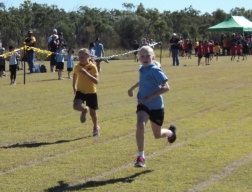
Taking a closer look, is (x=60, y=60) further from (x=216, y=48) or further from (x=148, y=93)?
(x=216, y=48)

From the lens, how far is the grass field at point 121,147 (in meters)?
7.78

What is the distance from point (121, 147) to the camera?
10078 millimetres

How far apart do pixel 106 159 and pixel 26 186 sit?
71.4 inches

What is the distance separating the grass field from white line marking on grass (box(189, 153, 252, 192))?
0.04ft

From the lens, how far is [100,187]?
754cm

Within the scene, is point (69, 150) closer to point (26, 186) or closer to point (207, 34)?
point (26, 186)

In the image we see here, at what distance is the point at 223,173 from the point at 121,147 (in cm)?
231

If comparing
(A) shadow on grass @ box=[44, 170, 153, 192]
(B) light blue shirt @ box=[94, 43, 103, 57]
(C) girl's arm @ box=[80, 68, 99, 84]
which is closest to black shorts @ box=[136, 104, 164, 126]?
(A) shadow on grass @ box=[44, 170, 153, 192]

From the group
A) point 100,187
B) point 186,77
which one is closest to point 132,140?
point 100,187

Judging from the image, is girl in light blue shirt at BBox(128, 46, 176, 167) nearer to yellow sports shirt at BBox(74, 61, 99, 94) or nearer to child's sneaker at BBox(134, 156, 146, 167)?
child's sneaker at BBox(134, 156, 146, 167)

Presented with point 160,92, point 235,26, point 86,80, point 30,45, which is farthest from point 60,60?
point 235,26

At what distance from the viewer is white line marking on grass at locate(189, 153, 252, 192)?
7.54 m

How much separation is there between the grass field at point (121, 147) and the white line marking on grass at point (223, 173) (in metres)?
0.01

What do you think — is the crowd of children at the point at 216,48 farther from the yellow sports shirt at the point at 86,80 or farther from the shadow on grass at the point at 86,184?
the shadow on grass at the point at 86,184
